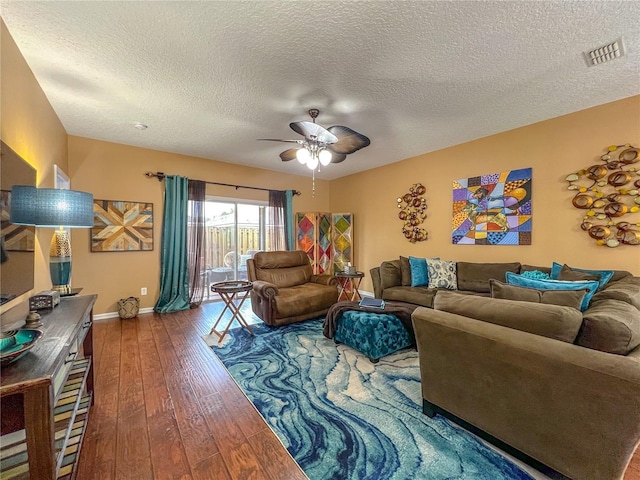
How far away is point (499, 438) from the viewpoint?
1.44m

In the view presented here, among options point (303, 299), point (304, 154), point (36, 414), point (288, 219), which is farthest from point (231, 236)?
point (36, 414)

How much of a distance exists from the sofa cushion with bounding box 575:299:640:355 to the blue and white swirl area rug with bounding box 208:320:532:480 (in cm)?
80

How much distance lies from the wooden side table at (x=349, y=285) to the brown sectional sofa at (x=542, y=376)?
254 centimetres

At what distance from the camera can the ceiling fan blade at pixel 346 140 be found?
243 cm

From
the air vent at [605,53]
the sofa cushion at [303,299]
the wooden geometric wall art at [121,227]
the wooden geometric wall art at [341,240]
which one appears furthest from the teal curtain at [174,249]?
the air vent at [605,53]

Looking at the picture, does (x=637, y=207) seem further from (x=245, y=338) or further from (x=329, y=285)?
(x=245, y=338)

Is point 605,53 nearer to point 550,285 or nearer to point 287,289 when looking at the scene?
point 550,285

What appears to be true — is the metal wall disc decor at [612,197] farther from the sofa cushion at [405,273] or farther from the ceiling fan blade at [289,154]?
the ceiling fan blade at [289,154]

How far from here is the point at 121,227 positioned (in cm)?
396

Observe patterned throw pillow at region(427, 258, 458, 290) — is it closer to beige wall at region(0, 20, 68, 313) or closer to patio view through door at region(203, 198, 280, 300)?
patio view through door at region(203, 198, 280, 300)

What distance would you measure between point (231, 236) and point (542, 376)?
4.86 meters

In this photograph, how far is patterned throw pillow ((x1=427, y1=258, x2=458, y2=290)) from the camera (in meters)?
3.70

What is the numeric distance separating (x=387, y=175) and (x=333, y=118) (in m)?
2.39

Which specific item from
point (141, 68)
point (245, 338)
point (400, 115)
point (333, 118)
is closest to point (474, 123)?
point (400, 115)
